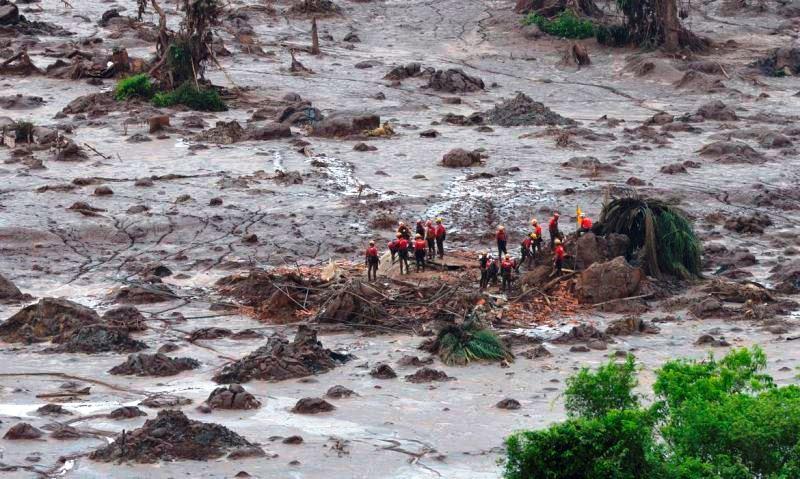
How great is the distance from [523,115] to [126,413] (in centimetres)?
2032

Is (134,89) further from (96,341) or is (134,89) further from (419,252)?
(96,341)

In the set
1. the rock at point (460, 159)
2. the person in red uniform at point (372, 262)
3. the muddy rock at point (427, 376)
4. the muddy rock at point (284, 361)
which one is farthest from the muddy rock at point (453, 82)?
the muddy rock at point (427, 376)

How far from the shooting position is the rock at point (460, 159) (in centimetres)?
2914

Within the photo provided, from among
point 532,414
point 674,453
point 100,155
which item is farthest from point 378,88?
point 674,453

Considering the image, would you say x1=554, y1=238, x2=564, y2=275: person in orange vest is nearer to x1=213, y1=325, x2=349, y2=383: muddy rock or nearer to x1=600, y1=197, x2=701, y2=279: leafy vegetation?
x1=600, y1=197, x2=701, y2=279: leafy vegetation

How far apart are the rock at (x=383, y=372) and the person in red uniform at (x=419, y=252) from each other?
431cm

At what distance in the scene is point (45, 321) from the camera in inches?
754

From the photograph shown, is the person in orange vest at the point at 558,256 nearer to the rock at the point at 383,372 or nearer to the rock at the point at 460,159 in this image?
the rock at the point at 383,372

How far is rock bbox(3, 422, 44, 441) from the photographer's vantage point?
14.0 meters

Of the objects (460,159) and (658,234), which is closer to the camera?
(658,234)

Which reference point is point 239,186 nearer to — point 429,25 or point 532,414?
point 532,414

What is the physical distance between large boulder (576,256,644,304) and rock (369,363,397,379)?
4.19 m

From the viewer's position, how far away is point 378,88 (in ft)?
128


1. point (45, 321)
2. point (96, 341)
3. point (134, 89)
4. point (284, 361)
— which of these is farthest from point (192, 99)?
point (284, 361)
